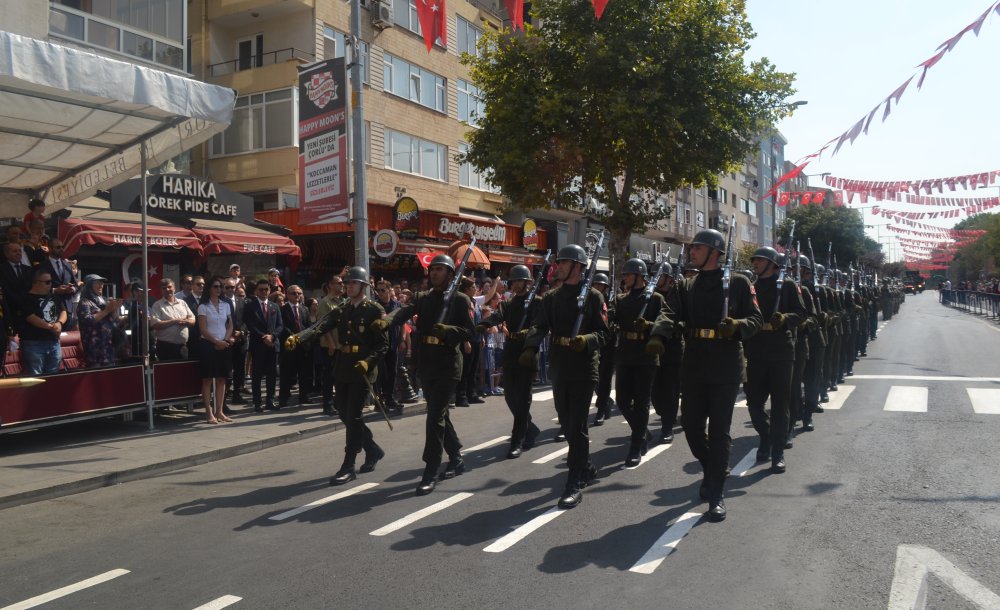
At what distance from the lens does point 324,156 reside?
1198cm

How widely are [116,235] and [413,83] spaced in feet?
49.1

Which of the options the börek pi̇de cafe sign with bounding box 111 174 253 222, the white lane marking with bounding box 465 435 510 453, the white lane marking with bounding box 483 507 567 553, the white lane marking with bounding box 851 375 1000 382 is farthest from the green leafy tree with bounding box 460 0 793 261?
the white lane marking with bounding box 483 507 567 553

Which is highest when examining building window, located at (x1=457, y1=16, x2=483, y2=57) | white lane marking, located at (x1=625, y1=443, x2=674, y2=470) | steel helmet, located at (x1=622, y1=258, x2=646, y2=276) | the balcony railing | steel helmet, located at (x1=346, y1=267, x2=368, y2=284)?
building window, located at (x1=457, y1=16, x2=483, y2=57)

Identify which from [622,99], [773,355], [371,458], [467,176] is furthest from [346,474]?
[467,176]

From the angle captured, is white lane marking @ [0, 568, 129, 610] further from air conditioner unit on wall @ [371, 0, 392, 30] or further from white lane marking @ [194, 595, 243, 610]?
air conditioner unit on wall @ [371, 0, 392, 30]

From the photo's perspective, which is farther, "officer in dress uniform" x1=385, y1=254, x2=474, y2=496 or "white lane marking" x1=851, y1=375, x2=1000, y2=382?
"white lane marking" x1=851, y1=375, x2=1000, y2=382

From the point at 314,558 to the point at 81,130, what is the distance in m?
7.09

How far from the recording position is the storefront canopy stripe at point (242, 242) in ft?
52.7

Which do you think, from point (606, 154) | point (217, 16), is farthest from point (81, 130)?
point (217, 16)

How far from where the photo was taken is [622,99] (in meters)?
18.6

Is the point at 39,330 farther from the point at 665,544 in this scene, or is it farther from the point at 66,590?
the point at 665,544

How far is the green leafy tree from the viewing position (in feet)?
62.3

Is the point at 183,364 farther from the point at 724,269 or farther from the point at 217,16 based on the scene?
the point at 217,16

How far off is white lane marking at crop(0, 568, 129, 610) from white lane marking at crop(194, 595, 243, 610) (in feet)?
3.01
